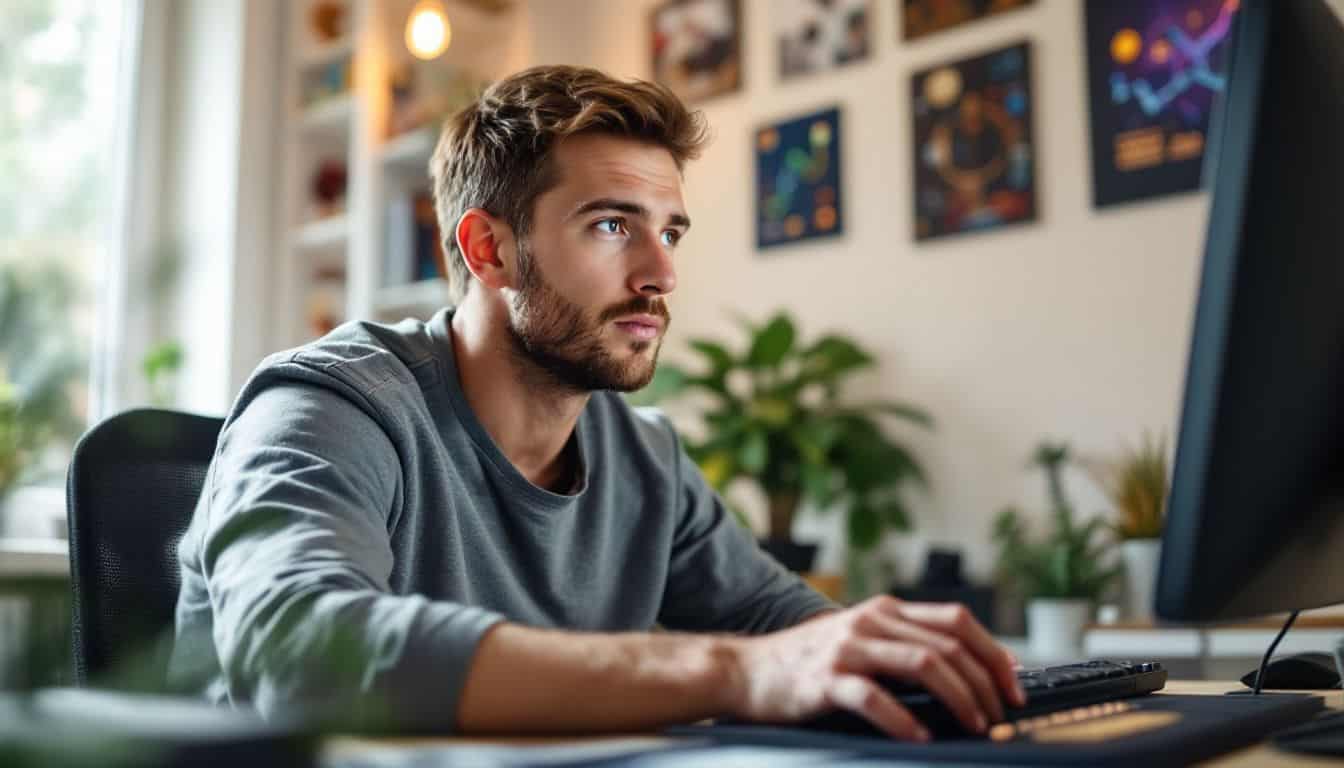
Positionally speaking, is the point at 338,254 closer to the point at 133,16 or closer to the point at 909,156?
the point at 133,16

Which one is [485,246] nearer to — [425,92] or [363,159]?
[363,159]

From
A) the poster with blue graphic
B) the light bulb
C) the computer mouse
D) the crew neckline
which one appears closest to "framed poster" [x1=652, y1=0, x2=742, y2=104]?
the poster with blue graphic

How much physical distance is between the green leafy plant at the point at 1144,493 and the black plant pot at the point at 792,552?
772mm

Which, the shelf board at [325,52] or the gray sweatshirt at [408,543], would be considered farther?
the shelf board at [325,52]

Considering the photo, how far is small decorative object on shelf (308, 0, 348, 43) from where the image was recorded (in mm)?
3682

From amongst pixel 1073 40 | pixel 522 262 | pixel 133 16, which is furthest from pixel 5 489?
pixel 133 16

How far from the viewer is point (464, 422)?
1164mm

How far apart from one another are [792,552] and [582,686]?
7.85 ft

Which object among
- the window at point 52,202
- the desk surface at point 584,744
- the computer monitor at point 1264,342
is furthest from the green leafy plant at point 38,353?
the computer monitor at point 1264,342

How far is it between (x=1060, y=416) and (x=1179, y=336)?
1.15 feet

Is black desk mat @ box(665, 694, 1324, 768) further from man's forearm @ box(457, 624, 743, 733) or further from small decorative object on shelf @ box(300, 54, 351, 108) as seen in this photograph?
small decorative object on shelf @ box(300, 54, 351, 108)

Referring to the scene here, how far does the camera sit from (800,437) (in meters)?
3.00

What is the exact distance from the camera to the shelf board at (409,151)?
3354 millimetres

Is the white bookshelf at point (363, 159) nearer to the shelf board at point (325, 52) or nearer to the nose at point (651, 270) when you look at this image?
the shelf board at point (325, 52)
